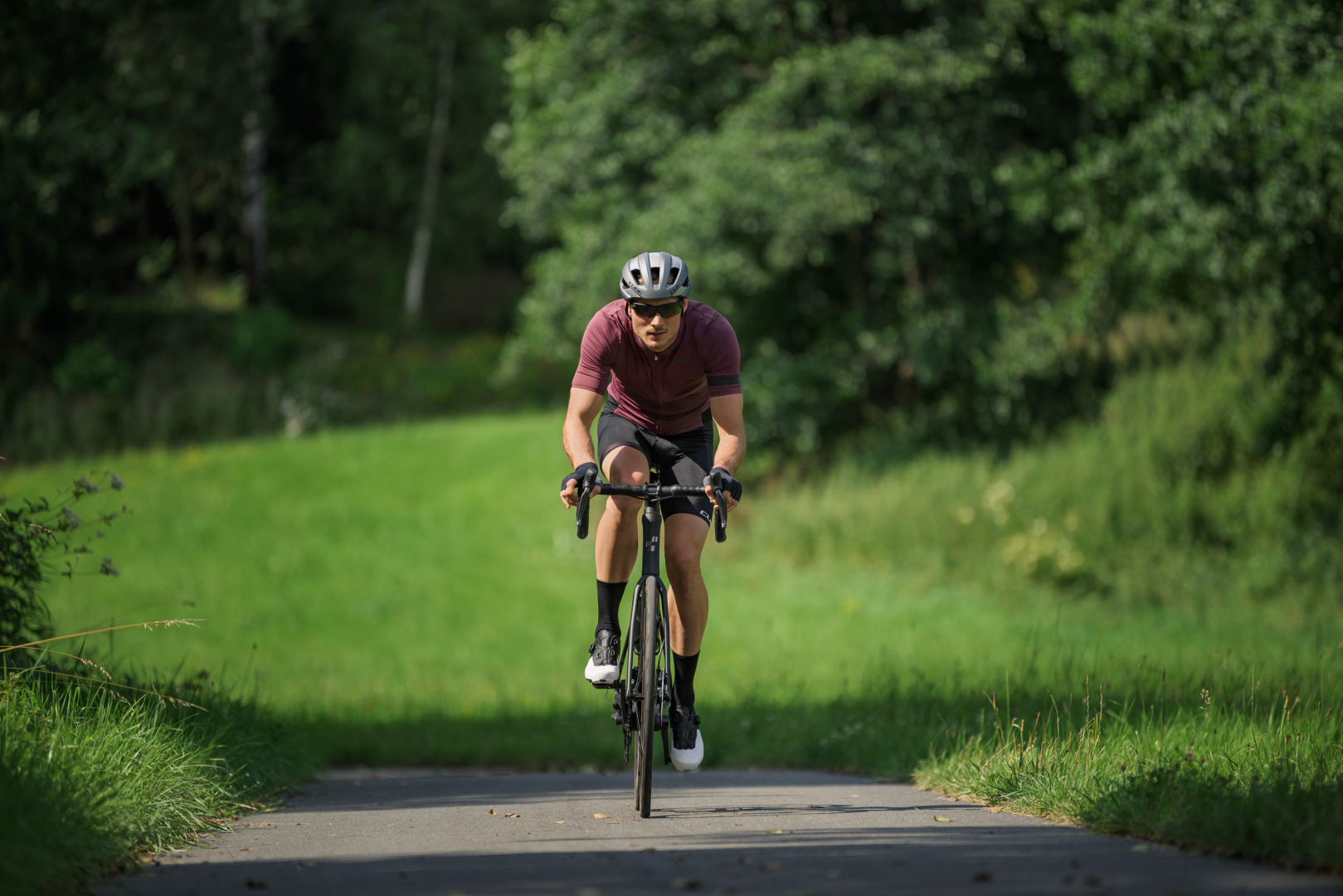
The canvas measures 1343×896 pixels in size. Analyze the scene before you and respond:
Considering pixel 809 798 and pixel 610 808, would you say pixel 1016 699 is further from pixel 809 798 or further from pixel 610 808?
pixel 610 808

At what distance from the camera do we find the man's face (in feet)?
20.1

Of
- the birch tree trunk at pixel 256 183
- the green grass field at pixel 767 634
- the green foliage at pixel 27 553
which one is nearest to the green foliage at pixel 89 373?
the green grass field at pixel 767 634

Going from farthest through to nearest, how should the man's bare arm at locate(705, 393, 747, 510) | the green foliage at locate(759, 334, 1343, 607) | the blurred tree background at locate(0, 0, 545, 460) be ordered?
the blurred tree background at locate(0, 0, 545, 460) → the green foliage at locate(759, 334, 1343, 607) → the man's bare arm at locate(705, 393, 747, 510)

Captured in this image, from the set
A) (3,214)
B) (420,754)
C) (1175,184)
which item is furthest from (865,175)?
(3,214)

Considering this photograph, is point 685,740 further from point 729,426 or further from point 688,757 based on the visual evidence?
point 729,426

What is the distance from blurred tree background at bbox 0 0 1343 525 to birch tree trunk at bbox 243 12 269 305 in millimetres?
266

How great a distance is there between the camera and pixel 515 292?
134 ft

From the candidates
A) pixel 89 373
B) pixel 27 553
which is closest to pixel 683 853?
pixel 27 553

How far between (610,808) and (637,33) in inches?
640

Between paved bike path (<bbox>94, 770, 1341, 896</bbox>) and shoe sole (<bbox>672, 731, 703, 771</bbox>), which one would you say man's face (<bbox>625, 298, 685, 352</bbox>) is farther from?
paved bike path (<bbox>94, 770, 1341, 896</bbox>)

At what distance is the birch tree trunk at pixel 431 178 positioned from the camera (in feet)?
119

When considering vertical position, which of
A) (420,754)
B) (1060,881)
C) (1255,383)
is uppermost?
(1255,383)

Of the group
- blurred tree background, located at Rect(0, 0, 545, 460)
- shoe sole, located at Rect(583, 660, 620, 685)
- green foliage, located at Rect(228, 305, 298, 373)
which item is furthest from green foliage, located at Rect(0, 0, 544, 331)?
shoe sole, located at Rect(583, 660, 620, 685)

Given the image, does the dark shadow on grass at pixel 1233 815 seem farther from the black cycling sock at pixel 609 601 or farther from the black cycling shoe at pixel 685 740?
the black cycling sock at pixel 609 601
